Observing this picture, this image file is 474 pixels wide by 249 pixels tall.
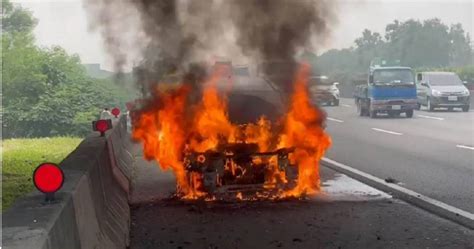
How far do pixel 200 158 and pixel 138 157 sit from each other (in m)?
6.17

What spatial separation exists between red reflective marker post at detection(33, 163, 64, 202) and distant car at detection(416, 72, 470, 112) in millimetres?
29062

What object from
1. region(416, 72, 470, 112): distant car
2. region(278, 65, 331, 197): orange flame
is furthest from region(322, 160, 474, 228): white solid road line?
region(416, 72, 470, 112): distant car

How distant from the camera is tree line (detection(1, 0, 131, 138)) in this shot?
24109 mm

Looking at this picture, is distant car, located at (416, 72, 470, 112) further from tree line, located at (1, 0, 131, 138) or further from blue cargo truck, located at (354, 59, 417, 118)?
tree line, located at (1, 0, 131, 138)

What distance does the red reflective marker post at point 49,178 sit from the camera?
13.8 ft

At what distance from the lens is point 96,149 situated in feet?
26.3

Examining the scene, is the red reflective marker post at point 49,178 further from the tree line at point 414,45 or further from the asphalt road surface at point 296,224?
the tree line at point 414,45

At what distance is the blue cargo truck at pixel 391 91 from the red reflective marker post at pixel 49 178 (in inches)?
981

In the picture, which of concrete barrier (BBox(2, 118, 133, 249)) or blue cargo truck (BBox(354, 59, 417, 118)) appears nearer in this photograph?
concrete barrier (BBox(2, 118, 133, 249))

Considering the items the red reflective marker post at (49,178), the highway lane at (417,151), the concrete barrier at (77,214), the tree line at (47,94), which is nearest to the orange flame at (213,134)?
the concrete barrier at (77,214)

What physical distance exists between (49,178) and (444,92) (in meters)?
29.2

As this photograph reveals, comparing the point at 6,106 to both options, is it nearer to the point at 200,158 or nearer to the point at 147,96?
the point at 147,96

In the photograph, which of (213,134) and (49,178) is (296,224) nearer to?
(213,134)

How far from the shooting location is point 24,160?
1479cm
